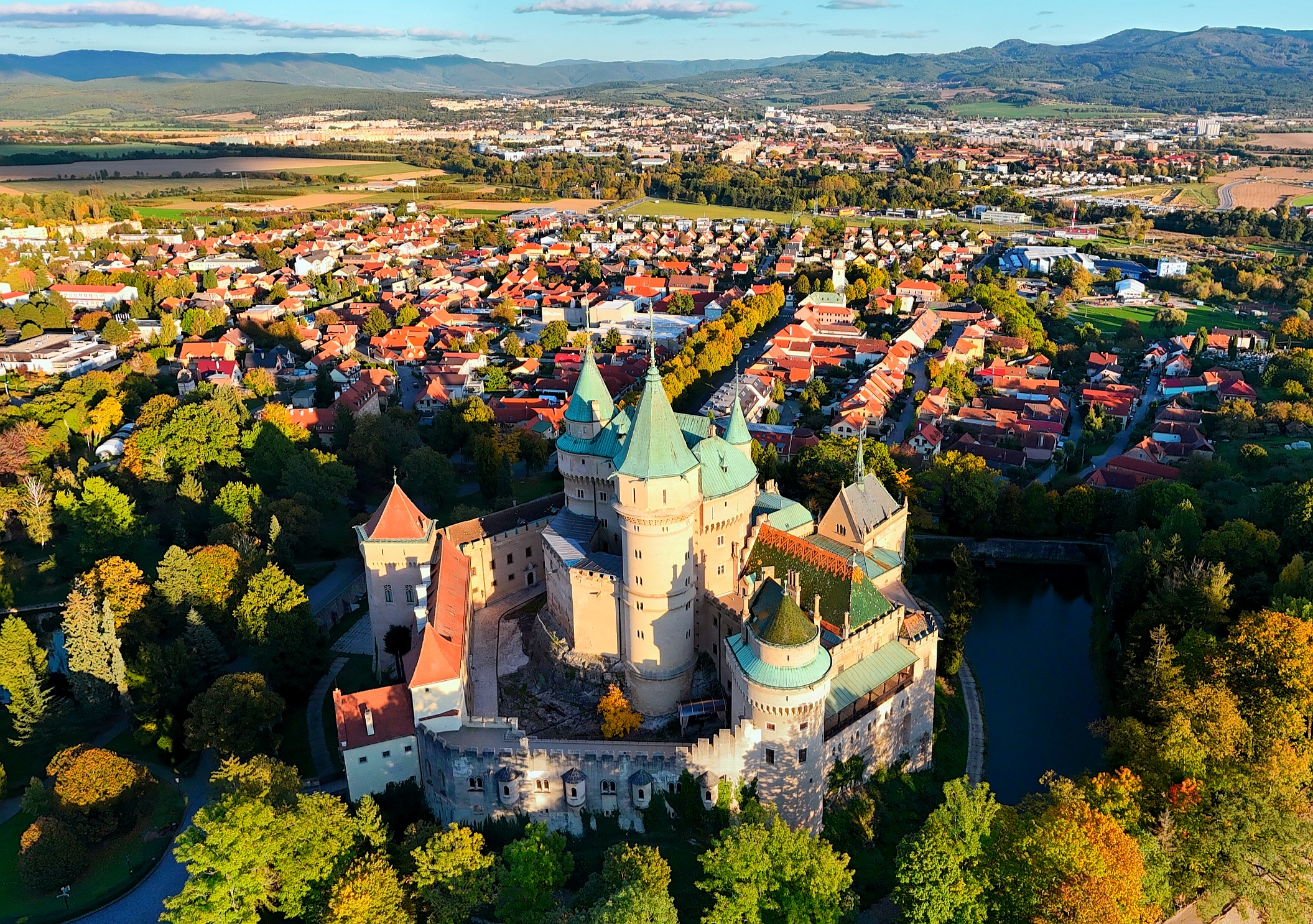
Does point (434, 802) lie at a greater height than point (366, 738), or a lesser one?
lesser

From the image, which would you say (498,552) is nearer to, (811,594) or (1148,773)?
(811,594)

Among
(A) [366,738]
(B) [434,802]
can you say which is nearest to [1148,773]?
(B) [434,802]

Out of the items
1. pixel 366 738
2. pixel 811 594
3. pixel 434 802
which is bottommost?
pixel 434 802

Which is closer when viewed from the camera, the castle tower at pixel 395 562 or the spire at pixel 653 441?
the spire at pixel 653 441

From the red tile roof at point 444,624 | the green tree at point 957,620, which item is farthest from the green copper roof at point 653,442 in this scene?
the green tree at point 957,620

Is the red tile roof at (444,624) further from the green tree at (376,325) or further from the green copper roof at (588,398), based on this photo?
the green tree at (376,325)

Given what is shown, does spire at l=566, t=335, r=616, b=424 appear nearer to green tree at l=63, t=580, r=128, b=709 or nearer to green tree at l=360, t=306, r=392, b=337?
green tree at l=63, t=580, r=128, b=709

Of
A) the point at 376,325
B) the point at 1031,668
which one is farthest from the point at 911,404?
the point at 376,325

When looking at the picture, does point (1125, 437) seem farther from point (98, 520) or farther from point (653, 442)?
point (98, 520)
